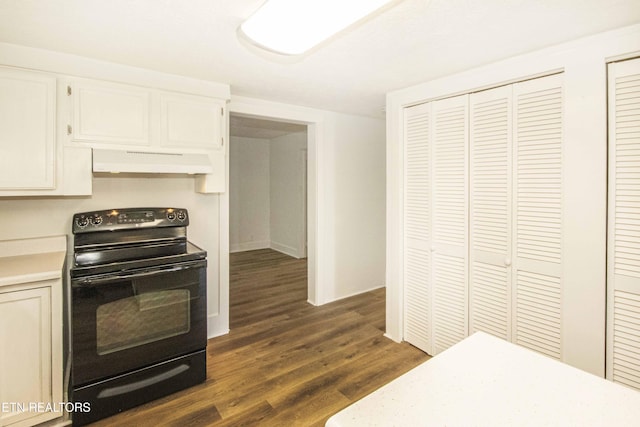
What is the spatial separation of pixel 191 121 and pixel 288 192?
13.0 ft

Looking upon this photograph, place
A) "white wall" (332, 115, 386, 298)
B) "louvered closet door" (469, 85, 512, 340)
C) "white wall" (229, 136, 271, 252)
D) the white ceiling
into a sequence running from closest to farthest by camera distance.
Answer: the white ceiling < "louvered closet door" (469, 85, 512, 340) < "white wall" (332, 115, 386, 298) < "white wall" (229, 136, 271, 252)

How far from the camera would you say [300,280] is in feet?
15.6

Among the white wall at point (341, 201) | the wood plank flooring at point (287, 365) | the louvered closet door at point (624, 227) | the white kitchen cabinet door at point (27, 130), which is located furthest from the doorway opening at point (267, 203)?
the louvered closet door at point (624, 227)

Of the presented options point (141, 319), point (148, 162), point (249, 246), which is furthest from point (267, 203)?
point (141, 319)

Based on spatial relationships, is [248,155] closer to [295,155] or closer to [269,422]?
[295,155]

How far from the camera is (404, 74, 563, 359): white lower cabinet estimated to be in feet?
6.64

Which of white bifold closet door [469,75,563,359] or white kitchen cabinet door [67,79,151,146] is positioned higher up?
white kitchen cabinet door [67,79,151,146]

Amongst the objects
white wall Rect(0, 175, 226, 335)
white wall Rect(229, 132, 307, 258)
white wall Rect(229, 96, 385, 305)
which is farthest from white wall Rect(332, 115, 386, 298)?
white wall Rect(229, 132, 307, 258)

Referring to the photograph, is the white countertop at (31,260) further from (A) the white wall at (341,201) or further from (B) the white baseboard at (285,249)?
(B) the white baseboard at (285,249)

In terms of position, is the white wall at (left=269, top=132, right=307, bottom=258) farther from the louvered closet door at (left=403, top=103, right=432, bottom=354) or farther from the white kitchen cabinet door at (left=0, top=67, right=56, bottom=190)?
the white kitchen cabinet door at (left=0, top=67, right=56, bottom=190)

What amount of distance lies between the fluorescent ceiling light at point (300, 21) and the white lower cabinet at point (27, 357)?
1.72 m

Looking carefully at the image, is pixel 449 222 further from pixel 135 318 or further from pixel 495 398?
pixel 135 318

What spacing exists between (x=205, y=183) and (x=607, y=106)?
2616 mm

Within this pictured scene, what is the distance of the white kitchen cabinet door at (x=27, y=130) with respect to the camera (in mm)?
1901
